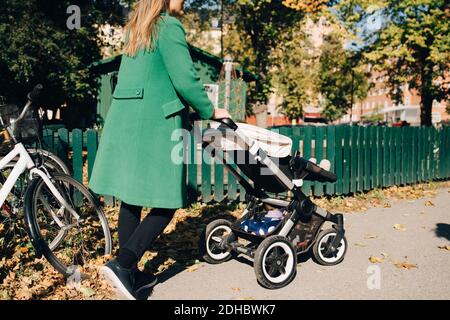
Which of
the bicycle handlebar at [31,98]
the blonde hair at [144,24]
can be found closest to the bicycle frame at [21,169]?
the bicycle handlebar at [31,98]

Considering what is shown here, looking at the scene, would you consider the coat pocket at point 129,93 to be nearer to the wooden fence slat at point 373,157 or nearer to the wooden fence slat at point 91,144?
the wooden fence slat at point 91,144

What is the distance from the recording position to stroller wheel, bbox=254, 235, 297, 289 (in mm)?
3648

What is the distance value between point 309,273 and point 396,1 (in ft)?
54.4

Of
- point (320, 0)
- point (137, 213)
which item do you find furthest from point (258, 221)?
point (320, 0)

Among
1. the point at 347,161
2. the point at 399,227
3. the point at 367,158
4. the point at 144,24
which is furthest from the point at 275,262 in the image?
the point at 367,158

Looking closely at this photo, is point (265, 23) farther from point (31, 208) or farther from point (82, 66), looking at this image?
A: point (31, 208)

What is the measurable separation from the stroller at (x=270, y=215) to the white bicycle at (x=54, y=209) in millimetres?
1099

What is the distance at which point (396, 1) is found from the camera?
17.9 m

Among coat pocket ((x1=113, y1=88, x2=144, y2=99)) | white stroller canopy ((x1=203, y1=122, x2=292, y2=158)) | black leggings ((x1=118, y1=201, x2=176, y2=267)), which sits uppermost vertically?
coat pocket ((x1=113, y1=88, x2=144, y2=99))

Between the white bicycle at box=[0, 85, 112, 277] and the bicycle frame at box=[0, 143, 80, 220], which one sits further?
the bicycle frame at box=[0, 143, 80, 220]

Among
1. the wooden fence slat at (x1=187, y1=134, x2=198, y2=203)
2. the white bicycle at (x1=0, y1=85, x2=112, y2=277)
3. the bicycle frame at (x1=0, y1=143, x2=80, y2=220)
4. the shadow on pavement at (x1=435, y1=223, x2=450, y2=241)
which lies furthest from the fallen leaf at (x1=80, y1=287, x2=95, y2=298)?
Answer: the shadow on pavement at (x1=435, y1=223, x2=450, y2=241)

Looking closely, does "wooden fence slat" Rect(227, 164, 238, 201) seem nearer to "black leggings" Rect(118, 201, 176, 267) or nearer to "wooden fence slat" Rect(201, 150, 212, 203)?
"wooden fence slat" Rect(201, 150, 212, 203)

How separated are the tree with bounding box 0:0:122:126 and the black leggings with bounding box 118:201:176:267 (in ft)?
40.6

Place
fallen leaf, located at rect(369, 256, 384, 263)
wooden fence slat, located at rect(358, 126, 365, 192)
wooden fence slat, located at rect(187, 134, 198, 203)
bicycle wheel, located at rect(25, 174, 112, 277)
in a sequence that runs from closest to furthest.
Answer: bicycle wheel, located at rect(25, 174, 112, 277) < fallen leaf, located at rect(369, 256, 384, 263) < wooden fence slat, located at rect(187, 134, 198, 203) < wooden fence slat, located at rect(358, 126, 365, 192)
